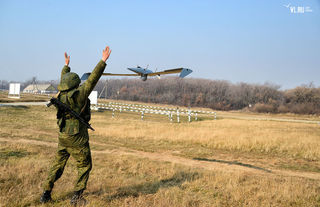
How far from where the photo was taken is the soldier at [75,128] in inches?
162

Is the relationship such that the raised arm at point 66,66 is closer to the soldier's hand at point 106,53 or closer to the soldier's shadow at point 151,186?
the soldier's hand at point 106,53

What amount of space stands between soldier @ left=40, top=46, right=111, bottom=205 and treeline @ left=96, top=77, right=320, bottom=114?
60314mm

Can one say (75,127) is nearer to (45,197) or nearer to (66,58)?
(45,197)

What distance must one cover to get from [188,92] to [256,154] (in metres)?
73.2

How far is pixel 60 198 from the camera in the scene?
449 centimetres

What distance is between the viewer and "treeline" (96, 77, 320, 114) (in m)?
64.2

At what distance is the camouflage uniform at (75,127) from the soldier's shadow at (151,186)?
2.90ft

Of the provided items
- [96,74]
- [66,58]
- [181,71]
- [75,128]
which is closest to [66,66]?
[66,58]

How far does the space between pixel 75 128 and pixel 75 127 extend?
0.6 inches

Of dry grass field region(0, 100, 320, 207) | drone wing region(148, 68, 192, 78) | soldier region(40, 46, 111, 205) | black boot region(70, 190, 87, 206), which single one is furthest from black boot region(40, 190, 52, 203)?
drone wing region(148, 68, 192, 78)

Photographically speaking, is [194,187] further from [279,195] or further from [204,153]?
[204,153]

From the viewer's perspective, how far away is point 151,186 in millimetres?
5668

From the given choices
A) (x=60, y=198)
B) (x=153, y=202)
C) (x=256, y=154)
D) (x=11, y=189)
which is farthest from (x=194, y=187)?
(x=256, y=154)

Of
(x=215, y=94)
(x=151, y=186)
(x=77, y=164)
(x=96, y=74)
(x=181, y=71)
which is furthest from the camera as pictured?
(x=215, y=94)
